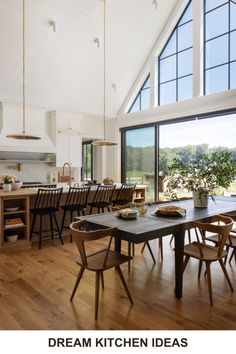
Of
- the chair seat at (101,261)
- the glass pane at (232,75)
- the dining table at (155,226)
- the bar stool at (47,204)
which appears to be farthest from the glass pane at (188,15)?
Answer: the chair seat at (101,261)

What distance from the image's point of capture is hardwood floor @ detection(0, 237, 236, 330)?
89.9 inches

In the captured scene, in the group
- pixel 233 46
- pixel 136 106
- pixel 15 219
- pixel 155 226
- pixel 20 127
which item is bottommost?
pixel 15 219

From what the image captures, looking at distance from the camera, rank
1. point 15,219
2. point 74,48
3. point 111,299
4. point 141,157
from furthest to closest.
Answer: point 141,157 → point 74,48 → point 15,219 → point 111,299

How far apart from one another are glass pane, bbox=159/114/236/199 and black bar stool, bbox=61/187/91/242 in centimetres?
184

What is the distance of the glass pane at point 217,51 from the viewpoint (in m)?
5.74

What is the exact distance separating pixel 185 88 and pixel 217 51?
3.31ft

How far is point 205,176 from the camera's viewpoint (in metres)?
3.48

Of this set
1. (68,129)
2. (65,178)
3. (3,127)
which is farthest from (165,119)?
(3,127)

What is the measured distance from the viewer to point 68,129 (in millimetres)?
7555

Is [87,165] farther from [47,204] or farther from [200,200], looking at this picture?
Result: [200,200]

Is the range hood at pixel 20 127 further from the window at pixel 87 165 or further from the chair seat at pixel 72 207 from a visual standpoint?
the chair seat at pixel 72 207

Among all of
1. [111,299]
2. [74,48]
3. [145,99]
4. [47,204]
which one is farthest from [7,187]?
[145,99]

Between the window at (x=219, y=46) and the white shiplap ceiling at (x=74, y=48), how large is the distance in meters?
1.13
